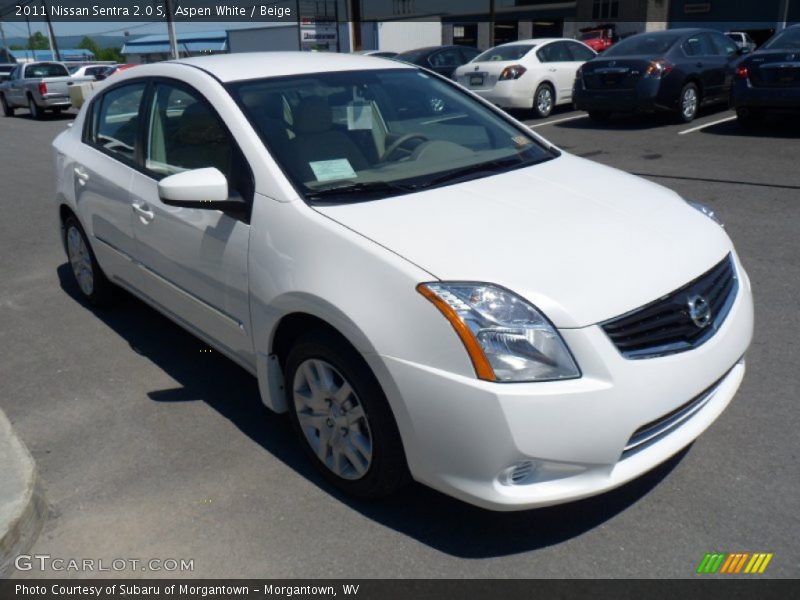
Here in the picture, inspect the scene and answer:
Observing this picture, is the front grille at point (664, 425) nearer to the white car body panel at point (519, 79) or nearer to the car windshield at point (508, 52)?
the white car body panel at point (519, 79)

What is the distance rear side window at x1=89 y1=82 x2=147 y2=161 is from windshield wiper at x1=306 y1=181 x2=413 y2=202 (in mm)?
1654

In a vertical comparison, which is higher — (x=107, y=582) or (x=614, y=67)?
(x=614, y=67)

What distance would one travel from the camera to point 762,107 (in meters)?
10.6

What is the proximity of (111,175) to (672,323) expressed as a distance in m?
3.30

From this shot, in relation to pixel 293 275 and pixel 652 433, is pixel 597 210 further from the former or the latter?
pixel 293 275

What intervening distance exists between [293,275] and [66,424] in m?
1.74

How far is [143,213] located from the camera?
13.2 ft

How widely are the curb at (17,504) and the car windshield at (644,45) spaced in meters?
11.4

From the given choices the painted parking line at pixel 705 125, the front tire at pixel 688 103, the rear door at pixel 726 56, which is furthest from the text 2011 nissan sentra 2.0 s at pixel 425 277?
the rear door at pixel 726 56

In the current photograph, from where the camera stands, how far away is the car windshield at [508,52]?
14.2 meters

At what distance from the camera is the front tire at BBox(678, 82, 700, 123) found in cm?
1198

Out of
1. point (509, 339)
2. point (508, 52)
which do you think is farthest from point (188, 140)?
point (508, 52)

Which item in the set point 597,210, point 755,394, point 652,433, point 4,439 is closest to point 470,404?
point 652,433

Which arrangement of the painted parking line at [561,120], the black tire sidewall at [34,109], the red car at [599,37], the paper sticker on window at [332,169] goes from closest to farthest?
1. the paper sticker on window at [332,169]
2. the painted parking line at [561,120]
3. the black tire sidewall at [34,109]
4. the red car at [599,37]
